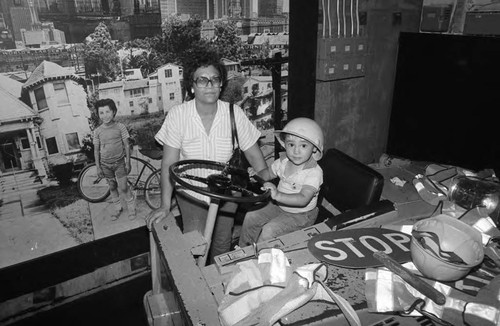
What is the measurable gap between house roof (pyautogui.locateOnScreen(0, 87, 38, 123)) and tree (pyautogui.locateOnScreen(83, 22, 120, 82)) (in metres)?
0.55

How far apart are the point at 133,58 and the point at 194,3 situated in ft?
2.53

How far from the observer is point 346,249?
1.84 meters

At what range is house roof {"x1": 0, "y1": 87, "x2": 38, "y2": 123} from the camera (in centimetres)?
274

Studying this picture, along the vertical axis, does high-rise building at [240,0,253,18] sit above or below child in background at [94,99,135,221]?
above

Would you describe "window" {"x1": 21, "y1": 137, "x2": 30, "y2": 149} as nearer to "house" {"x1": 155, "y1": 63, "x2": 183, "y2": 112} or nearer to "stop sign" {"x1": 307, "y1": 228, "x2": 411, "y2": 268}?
"house" {"x1": 155, "y1": 63, "x2": 183, "y2": 112}

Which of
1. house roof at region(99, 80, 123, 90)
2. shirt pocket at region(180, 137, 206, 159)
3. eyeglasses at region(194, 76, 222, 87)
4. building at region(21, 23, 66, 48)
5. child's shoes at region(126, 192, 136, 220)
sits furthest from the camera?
child's shoes at region(126, 192, 136, 220)

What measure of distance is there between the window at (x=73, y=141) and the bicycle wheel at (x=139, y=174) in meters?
0.50

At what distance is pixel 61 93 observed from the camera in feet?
9.74

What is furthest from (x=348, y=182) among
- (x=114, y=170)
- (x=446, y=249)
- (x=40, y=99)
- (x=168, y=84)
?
(x=40, y=99)

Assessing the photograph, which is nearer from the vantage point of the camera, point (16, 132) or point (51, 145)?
point (16, 132)

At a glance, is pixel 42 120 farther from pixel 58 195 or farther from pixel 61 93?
pixel 58 195

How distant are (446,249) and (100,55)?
2899mm

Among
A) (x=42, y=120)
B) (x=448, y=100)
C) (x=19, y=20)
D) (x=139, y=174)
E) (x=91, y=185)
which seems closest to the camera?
(x=19, y=20)

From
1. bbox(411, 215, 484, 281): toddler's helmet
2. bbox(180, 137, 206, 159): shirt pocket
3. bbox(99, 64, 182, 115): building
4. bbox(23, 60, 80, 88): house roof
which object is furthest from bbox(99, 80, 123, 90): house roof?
bbox(411, 215, 484, 281): toddler's helmet
